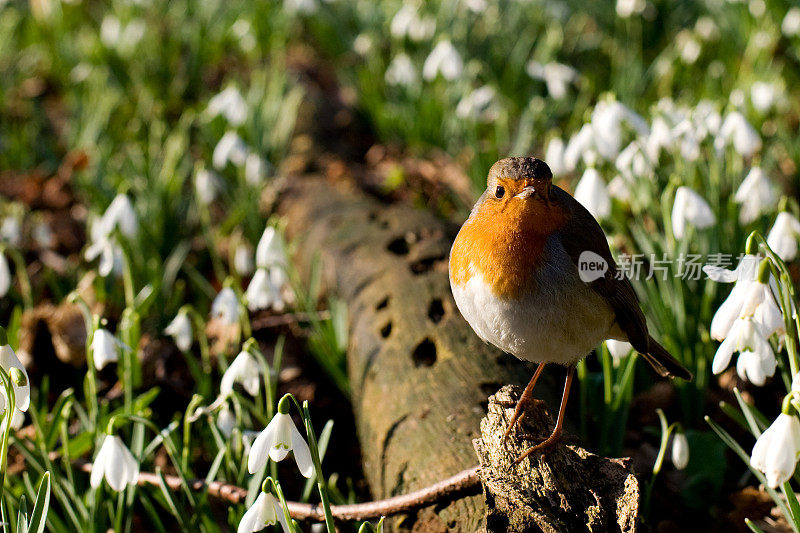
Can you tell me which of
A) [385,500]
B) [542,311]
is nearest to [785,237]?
[542,311]

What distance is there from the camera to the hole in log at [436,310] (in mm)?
2463

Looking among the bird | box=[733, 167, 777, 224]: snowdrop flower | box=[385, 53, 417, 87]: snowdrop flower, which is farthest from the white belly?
box=[385, 53, 417, 87]: snowdrop flower

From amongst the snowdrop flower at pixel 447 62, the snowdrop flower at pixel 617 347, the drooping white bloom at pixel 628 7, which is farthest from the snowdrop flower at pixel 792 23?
the snowdrop flower at pixel 617 347

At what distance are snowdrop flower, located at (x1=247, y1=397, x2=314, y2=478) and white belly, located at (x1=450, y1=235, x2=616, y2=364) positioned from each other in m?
0.42

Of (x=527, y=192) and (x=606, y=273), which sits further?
(x=606, y=273)

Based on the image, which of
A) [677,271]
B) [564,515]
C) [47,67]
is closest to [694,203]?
[677,271]

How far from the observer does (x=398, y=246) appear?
9.68ft

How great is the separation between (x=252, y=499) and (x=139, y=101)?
3486 mm

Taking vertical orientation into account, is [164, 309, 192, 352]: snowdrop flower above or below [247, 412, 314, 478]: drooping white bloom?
below

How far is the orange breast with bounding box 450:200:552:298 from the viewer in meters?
1.59

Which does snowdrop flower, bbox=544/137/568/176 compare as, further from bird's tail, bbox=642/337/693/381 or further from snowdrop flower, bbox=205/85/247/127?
snowdrop flower, bbox=205/85/247/127

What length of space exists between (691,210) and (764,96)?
1.66m

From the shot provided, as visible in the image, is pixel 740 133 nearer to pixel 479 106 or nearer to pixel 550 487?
pixel 479 106

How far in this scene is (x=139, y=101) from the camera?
4.78 meters
